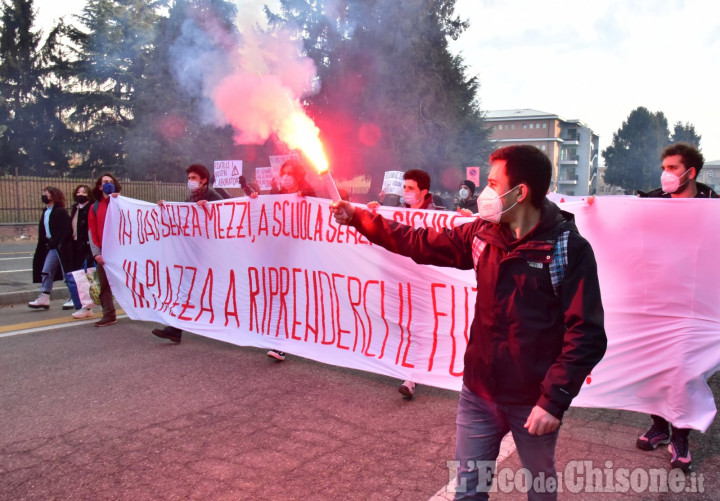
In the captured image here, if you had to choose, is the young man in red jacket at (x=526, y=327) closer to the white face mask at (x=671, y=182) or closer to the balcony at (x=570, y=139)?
the white face mask at (x=671, y=182)

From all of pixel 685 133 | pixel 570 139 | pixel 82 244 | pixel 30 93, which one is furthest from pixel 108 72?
pixel 685 133

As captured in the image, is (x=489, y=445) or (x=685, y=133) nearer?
(x=489, y=445)

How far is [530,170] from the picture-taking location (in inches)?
87.3

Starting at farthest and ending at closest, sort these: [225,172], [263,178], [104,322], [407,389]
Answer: [225,172]
[263,178]
[104,322]
[407,389]

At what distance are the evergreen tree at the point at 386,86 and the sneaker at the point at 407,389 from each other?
2634 centimetres

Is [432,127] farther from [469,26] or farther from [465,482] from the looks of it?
[465,482]

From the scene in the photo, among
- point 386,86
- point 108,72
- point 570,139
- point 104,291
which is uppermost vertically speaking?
point 570,139

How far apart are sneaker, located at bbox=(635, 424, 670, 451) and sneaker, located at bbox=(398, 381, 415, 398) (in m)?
1.59

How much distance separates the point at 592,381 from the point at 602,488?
0.93 m

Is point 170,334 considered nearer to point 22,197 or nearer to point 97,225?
point 97,225

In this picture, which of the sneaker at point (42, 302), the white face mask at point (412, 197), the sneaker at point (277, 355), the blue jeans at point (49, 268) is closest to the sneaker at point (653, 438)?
the white face mask at point (412, 197)

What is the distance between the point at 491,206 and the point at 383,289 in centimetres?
266

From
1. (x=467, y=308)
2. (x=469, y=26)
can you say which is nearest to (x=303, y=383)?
(x=467, y=308)

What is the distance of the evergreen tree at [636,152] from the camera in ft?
250
